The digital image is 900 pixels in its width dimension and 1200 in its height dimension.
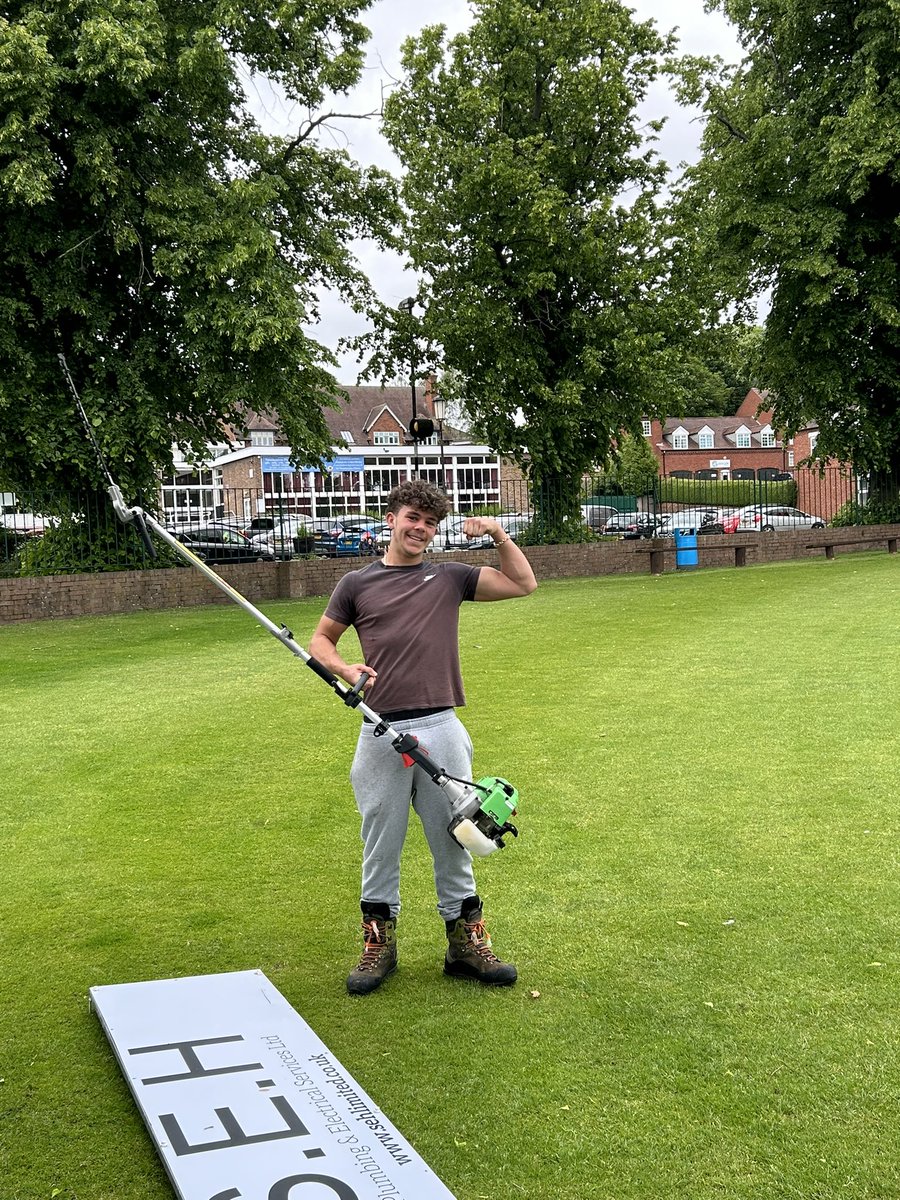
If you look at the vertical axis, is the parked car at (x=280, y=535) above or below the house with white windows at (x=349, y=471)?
below

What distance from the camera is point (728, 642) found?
15.0 meters

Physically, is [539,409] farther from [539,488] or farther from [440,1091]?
[440,1091]

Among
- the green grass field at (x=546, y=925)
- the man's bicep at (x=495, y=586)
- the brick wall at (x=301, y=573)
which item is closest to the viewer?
the green grass field at (x=546, y=925)

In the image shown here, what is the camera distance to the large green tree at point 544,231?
29406 millimetres

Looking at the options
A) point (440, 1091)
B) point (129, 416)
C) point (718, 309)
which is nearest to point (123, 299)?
point (129, 416)

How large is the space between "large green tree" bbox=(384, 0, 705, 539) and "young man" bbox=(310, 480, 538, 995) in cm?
2488

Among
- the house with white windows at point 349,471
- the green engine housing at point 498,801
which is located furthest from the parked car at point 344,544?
the green engine housing at point 498,801

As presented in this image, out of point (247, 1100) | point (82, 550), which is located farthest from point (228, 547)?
point (247, 1100)

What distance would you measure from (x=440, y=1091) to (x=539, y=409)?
27752 mm

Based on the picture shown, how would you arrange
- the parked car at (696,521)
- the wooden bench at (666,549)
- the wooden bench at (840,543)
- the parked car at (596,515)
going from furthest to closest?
the parked car at (696,521), the parked car at (596,515), the wooden bench at (840,543), the wooden bench at (666,549)

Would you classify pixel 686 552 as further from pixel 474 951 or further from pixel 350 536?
pixel 474 951

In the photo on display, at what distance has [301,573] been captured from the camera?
2562cm

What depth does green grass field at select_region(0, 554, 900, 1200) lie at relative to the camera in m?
3.76

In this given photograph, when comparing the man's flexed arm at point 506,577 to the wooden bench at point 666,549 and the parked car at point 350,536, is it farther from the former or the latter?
the wooden bench at point 666,549
